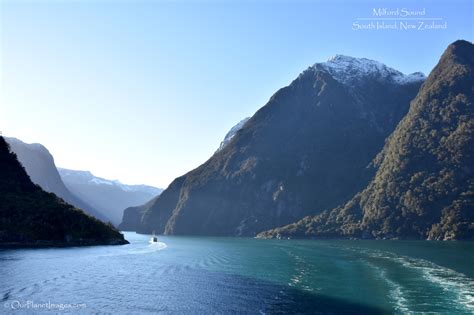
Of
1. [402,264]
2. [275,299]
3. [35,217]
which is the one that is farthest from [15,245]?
[402,264]

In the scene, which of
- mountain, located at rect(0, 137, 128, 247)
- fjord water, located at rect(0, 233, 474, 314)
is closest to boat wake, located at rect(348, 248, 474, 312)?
fjord water, located at rect(0, 233, 474, 314)

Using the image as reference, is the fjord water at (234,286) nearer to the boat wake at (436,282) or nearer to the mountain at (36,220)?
the boat wake at (436,282)

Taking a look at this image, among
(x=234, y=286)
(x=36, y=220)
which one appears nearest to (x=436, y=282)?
(x=234, y=286)

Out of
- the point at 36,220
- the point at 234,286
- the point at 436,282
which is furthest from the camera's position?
the point at 36,220

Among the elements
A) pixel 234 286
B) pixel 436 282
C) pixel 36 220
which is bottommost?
pixel 234 286

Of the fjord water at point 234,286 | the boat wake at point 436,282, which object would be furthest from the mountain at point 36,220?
the boat wake at point 436,282

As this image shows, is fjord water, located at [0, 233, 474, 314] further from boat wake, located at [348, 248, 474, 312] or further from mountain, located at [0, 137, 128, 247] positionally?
mountain, located at [0, 137, 128, 247]

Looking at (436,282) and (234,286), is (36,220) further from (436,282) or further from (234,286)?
(436,282)

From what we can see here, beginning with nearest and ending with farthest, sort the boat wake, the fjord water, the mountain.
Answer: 1. the fjord water
2. the boat wake
3. the mountain
